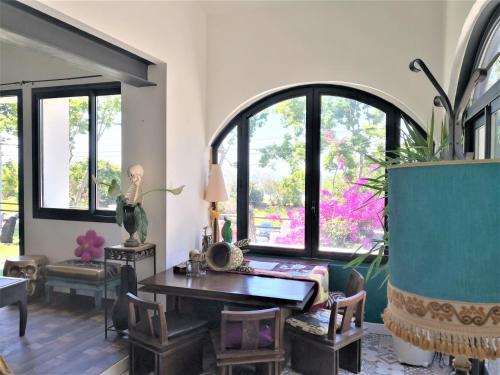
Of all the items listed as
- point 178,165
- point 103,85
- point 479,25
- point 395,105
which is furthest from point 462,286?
point 103,85

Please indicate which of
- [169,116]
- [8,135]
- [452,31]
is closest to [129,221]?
[169,116]

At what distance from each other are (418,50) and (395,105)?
55 centimetres

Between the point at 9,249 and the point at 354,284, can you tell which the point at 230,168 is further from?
the point at 9,249

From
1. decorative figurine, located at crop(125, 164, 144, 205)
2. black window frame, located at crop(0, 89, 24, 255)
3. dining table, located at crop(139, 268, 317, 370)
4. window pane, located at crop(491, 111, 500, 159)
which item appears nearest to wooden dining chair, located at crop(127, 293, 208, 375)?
dining table, located at crop(139, 268, 317, 370)

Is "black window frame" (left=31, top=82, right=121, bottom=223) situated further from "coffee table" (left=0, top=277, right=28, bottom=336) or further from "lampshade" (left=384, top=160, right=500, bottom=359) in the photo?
"lampshade" (left=384, top=160, right=500, bottom=359)

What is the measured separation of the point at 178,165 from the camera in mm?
3627

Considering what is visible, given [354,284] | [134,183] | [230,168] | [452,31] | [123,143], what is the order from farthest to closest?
[230,168] → [123,143] → [134,183] → [354,284] → [452,31]

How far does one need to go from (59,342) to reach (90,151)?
2.23m

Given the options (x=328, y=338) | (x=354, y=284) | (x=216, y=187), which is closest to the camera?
(x=328, y=338)

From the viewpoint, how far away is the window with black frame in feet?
7.06

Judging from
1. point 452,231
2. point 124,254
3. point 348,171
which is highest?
point 348,171

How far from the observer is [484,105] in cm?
234

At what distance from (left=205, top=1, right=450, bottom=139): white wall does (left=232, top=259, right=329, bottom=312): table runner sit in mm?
1658

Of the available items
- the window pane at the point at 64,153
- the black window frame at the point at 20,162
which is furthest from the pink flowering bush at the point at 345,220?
the black window frame at the point at 20,162
